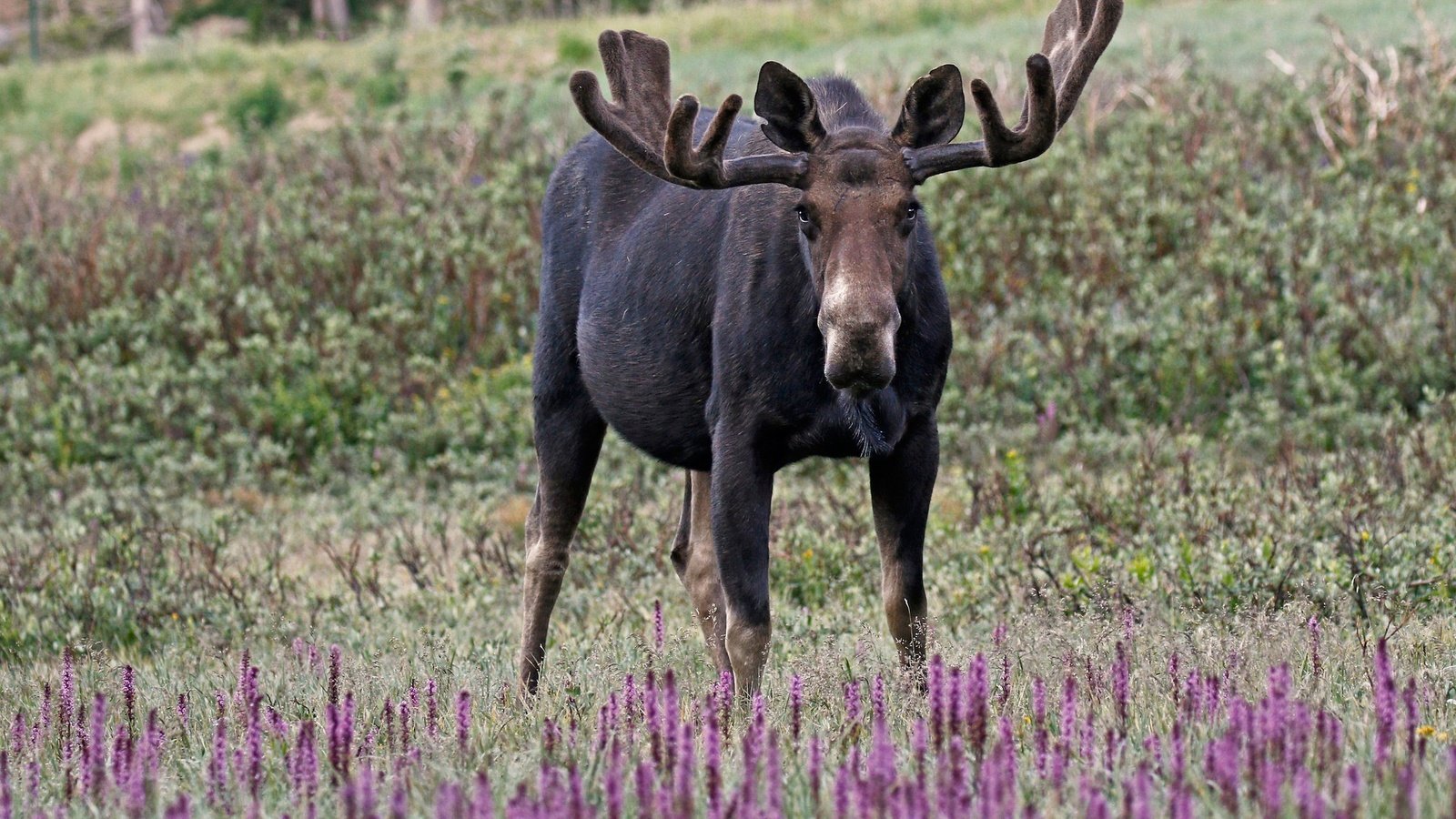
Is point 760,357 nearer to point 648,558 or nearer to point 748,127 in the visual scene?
point 748,127

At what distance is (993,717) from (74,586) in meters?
4.82

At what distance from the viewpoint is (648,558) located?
8203 mm

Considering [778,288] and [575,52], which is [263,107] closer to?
[575,52]

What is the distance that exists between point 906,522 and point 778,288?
838 mm

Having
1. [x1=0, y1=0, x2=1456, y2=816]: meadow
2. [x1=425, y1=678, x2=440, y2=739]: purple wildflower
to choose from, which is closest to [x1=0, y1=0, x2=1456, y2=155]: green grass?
[x1=0, y1=0, x2=1456, y2=816]: meadow

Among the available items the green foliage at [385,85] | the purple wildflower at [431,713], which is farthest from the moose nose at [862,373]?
the green foliage at [385,85]

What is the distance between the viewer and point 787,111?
510cm

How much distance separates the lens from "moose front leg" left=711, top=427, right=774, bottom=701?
5227mm

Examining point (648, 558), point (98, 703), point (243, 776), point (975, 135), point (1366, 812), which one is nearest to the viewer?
point (1366, 812)

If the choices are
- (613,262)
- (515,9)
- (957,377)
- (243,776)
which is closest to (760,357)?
(613,262)

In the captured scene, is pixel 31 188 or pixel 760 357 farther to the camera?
pixel 31 188

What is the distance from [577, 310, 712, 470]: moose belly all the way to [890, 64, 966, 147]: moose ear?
1.01 metres

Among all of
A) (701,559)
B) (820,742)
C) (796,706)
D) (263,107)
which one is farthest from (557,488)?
(263,107)

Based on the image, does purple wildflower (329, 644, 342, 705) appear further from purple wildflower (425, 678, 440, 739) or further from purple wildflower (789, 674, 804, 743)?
purple wildflower (789, 674, 804, 743)
